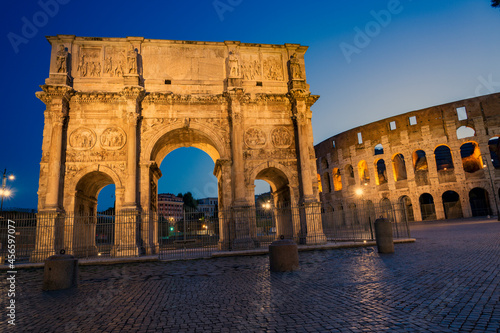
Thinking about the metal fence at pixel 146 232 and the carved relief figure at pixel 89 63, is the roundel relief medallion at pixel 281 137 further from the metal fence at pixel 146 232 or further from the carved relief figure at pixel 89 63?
the carved relief figure at pixel 89 63

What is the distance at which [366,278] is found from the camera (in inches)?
244

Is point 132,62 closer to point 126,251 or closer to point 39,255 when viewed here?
point 126,251

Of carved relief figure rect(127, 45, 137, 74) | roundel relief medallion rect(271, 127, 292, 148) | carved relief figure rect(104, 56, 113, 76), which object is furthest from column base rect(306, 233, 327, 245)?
carved relief figure rect(104, 56, 113, 76)

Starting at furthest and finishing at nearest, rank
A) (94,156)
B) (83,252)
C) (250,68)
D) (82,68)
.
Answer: (250,68), (82,68), (94,156), (83,252)

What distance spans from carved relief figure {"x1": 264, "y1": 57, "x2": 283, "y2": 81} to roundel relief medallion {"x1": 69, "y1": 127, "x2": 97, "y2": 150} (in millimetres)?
10279

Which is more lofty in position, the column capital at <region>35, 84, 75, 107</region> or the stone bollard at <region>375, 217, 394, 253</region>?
the column capital at <region>35, 84, 75, 107</region>

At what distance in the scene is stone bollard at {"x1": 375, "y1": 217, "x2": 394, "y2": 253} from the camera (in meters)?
9.98

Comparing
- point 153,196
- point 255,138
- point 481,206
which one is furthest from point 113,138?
point 481,206

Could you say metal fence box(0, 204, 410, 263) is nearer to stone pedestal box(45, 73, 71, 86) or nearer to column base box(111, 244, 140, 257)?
column base box(111, 244, 140, 257)

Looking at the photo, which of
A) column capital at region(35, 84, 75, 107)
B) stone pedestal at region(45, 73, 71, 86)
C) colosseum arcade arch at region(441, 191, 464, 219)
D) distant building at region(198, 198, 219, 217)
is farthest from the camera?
colosseum arcade arch at region(441, 191, 464, 219)

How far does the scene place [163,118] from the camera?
53.7 ft

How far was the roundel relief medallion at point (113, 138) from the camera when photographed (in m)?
15.7

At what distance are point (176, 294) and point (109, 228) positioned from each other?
11075 millimetres

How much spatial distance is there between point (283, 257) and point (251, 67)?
13117 mm
